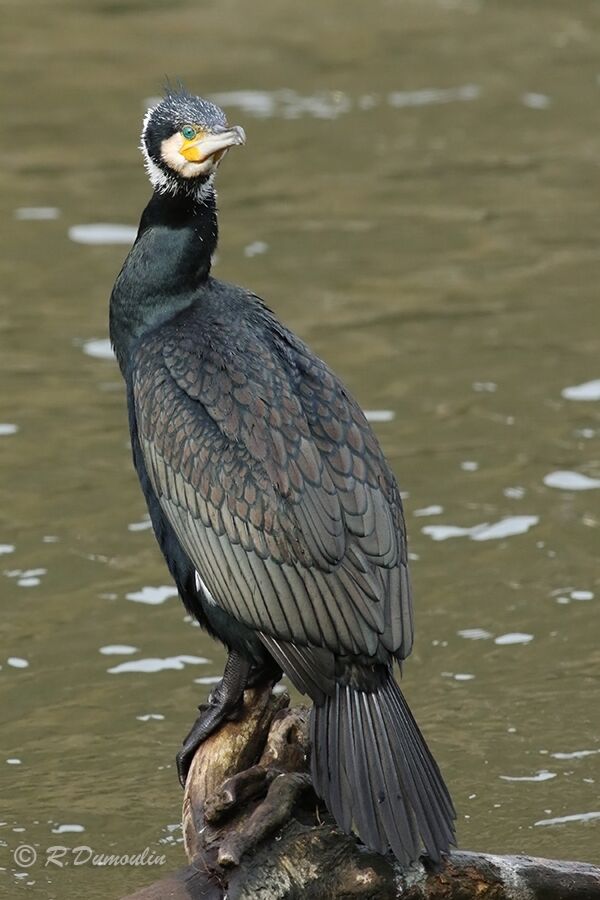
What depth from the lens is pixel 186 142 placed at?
20.1 feet

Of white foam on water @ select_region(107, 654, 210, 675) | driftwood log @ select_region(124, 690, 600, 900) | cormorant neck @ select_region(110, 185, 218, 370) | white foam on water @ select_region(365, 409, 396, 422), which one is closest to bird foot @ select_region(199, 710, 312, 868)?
driftwood log @ select_region(124, 690, 600, 900)

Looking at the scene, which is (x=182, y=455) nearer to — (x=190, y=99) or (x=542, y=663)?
(x=190, y=99)

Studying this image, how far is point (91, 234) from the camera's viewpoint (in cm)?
1252

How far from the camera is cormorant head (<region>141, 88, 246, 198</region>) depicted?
6100 millimetres

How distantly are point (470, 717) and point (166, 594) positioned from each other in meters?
1.65

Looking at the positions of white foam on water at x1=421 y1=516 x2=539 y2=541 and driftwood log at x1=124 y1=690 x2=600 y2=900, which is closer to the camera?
driftwood log at x1=124 y1=690 x2=600 y2=900

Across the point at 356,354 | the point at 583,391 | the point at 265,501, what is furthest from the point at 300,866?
the point at 356,354

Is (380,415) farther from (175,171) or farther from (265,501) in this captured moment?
(265,501)

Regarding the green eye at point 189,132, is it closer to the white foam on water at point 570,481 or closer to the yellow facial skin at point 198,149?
the yellow facial skin at point 198,149

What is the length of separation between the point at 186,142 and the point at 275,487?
123 cm

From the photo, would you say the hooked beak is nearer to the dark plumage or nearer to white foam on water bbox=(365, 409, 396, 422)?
the dark plumage

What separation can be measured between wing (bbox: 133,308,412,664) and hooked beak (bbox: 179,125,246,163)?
546mm

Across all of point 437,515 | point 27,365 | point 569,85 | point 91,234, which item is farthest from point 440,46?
point 437,515

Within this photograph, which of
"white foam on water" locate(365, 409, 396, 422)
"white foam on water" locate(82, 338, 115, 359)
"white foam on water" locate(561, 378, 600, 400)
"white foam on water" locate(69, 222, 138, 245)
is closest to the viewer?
"white foam on water" locate(365, 409, 396, 422)
